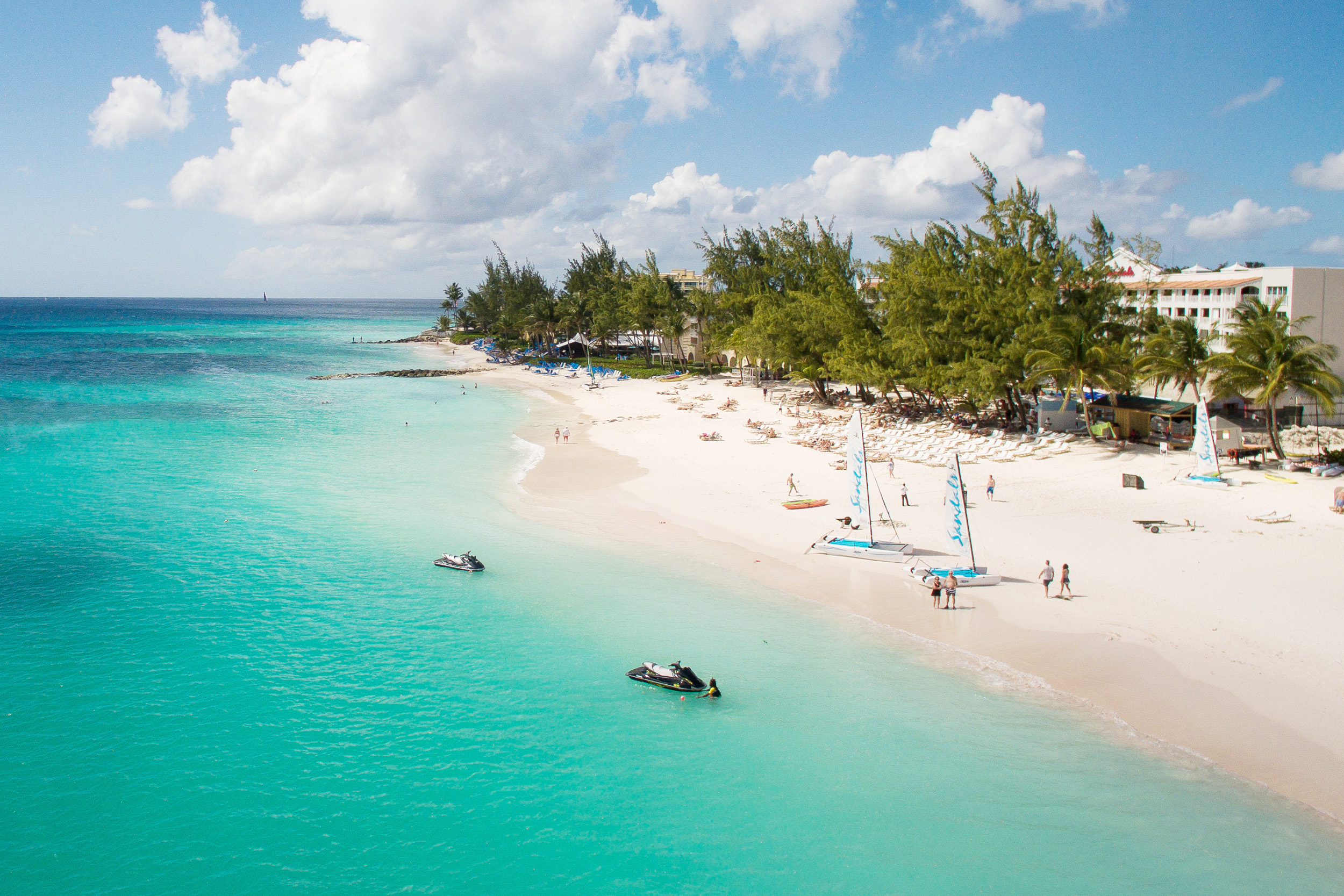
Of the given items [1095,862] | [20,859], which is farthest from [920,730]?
[20,859]

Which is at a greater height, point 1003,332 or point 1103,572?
point 1003,332

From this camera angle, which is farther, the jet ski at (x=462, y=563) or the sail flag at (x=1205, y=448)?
the sail flag at (x=1205, y=448)

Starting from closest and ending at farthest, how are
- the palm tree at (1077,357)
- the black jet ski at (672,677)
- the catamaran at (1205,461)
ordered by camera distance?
the black jet ski at (672,677) → the catamaran at (1205,461) → the palm tree at (1077,357)

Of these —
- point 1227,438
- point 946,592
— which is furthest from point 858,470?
point 1227,438

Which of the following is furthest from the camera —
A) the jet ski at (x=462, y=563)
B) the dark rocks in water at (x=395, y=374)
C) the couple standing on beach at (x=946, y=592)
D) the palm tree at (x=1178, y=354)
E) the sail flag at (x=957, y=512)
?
the dark rocks in water at (x=395, y=374)

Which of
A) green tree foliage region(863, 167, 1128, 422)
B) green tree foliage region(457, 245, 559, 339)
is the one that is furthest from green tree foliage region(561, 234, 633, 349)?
green tree foliage region(863, 167, 1128, 422)

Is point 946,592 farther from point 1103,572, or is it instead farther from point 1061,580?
point 1103,572

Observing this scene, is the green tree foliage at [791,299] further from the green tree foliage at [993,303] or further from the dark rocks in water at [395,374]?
the dark rocks in water at [395,374]

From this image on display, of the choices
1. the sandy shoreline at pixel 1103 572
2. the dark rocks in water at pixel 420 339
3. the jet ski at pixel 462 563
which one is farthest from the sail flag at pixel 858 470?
the dark rocks in water at pixel 420 339
